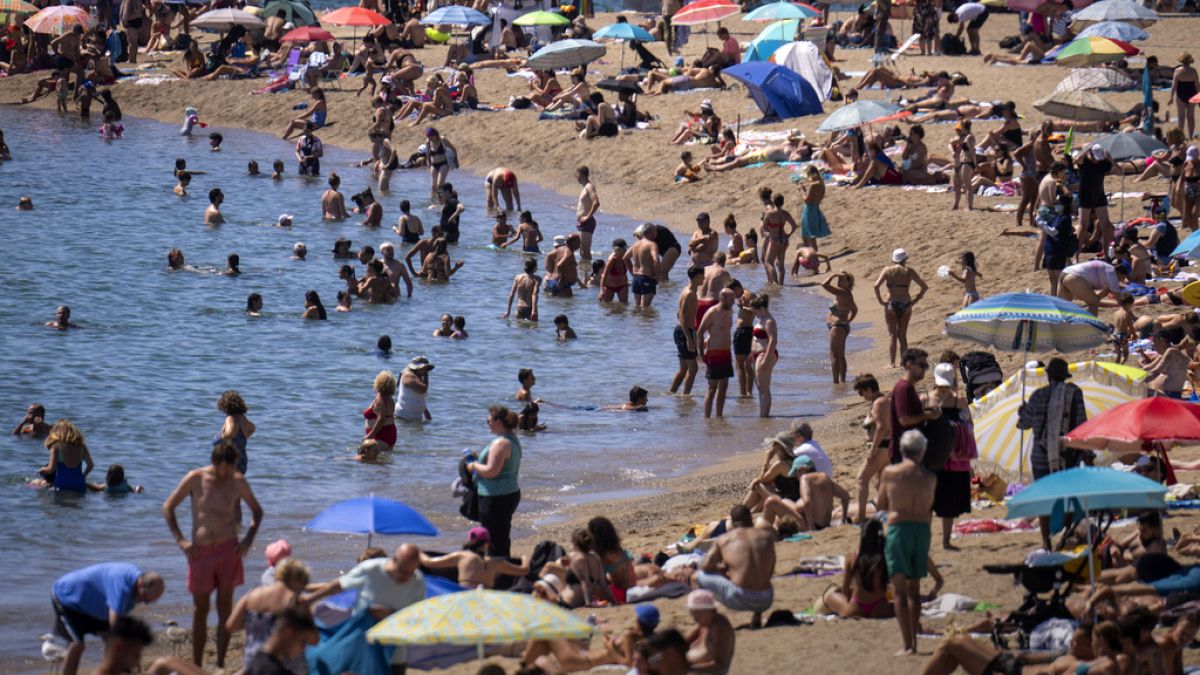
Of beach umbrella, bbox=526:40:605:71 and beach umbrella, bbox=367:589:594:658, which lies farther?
beach umbrella, bbox=526:40:605:71

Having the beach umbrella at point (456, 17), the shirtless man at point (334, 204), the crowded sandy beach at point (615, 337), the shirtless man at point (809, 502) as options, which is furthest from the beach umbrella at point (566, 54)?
the shirtless man at point (809, 502)

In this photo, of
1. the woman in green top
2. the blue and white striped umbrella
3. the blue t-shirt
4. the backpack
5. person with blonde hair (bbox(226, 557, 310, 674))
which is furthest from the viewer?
the backpack

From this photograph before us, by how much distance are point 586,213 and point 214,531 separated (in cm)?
1580

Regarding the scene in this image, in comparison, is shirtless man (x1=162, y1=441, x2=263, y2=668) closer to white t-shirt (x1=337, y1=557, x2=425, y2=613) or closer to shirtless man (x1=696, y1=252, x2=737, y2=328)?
white t-shirt (x1=337, y1=557, x2=425, y2=613)

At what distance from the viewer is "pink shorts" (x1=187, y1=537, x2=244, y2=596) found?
9.94 meters

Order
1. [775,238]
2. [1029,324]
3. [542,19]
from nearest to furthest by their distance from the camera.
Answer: [1029,324] < [775,238] < [542,19]

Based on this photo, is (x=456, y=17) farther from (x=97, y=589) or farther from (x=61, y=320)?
(x=97, y=589)

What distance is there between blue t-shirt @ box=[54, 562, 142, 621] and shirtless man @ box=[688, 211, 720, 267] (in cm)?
1374

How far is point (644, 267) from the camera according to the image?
22969 millimetres

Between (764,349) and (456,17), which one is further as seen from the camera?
(456,17)

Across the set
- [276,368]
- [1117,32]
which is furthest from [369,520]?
[1117,32]

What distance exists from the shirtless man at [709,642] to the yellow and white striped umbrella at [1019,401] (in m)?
4.23

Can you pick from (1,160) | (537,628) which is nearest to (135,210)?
(1,160)

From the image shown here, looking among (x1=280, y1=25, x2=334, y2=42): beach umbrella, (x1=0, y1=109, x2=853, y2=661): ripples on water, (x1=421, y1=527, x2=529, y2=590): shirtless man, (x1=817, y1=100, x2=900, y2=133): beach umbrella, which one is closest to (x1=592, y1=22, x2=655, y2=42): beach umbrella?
(x1=0, y1=109, x2=853, y2=661): ripples on water
